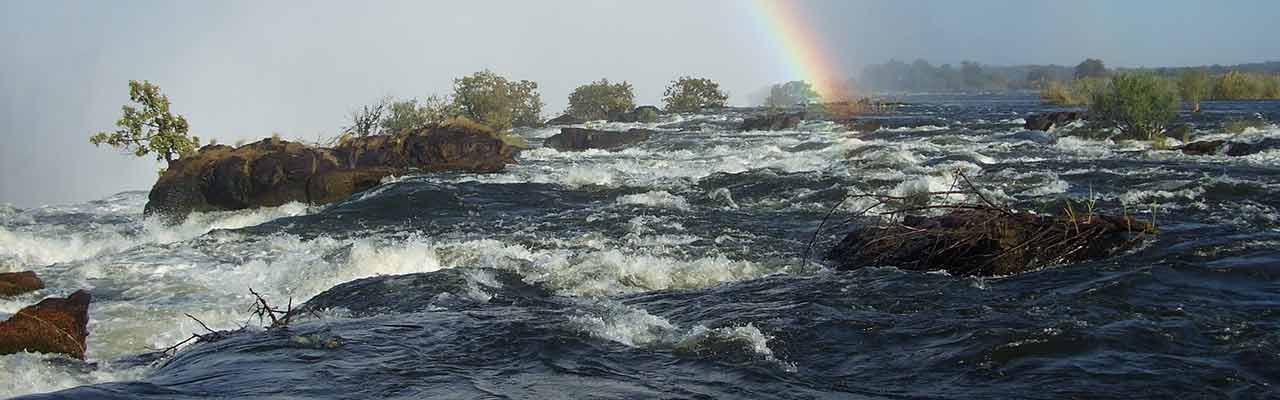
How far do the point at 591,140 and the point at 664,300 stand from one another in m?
26.4

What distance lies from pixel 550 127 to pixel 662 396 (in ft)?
157

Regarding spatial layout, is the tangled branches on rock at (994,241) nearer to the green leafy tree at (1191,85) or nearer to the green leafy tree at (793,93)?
the green leafy tree at (1191,85)

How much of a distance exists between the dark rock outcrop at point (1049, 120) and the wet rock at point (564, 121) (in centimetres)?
A: 2709

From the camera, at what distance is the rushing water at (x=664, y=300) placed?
6.12 meters

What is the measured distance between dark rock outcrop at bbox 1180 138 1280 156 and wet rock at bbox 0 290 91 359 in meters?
23.0

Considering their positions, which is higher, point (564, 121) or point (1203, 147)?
point (564, 121)

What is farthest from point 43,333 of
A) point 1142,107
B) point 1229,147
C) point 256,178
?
point 1142,107

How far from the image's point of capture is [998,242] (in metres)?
9.58

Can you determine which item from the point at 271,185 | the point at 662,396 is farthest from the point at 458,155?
the point at 662,396

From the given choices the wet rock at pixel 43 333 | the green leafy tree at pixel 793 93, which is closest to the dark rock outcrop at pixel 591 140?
the wet rock at pixel 43 333

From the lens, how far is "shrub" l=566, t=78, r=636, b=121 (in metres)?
62.6

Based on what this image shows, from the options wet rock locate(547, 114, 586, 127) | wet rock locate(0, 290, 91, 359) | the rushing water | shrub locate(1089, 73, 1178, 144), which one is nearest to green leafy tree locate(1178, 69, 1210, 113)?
shrub locate(1089, 73, 1178, 144)

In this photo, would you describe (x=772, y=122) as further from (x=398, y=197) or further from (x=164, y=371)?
(x=164, y=371)

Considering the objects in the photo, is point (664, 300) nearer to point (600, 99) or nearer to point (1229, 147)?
point (1229, 147)
